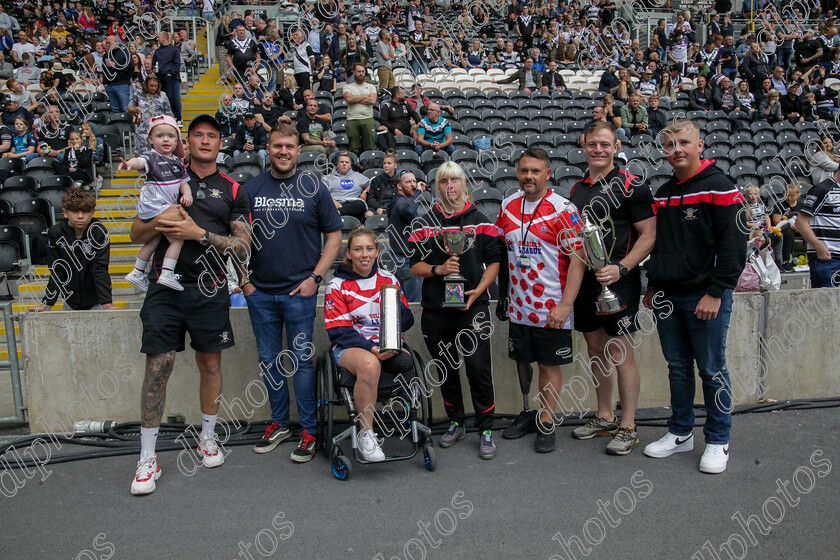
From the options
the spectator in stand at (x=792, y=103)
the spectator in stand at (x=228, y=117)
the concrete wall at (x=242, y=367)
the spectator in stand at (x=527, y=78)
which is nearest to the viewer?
the concrete wall at (x=242, y=367)

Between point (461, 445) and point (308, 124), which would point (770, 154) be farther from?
point (461, 445)

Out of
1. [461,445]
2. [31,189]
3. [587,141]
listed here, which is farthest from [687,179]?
[31,189]

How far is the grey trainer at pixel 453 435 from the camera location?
4.21 metres

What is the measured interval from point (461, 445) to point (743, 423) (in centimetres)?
198

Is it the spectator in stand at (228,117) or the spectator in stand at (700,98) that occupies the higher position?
the spectator in stand at (700,98)

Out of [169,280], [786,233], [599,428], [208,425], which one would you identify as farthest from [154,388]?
[786,233]

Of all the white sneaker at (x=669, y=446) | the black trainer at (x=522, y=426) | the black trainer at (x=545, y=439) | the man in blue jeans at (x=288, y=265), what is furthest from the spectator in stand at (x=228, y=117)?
the white sneaker at (x=669, y=446)

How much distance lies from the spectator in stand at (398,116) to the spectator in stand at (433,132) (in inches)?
19.2

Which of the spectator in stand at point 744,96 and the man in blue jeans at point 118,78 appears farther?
the spectator in stand at point 744,96

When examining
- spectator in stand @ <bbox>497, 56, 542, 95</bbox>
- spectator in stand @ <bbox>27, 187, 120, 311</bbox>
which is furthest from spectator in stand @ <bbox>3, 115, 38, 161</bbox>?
spectator in stand @ <bbox>497, 56, 542, 95</bbox>

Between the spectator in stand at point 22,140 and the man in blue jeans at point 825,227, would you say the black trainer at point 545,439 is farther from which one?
the spectator in stand at point 22,140

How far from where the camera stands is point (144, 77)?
38.7 ft

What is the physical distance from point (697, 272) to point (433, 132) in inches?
300

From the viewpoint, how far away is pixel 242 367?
4.62 metres
